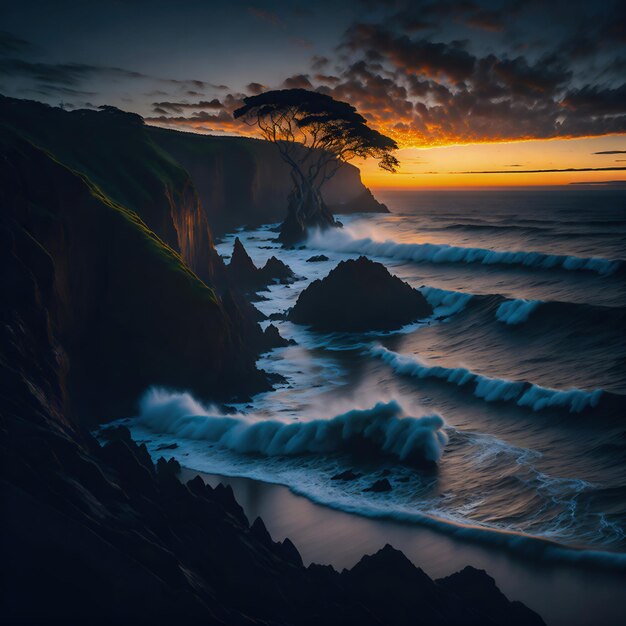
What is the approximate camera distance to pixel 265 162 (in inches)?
4906

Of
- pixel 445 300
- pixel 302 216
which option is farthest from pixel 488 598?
pixel 302 216

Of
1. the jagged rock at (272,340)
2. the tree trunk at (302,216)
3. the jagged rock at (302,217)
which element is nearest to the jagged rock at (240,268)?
the jagged rock at (272,340)

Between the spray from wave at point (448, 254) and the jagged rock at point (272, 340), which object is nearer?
the jagged rock at point (272, 340)

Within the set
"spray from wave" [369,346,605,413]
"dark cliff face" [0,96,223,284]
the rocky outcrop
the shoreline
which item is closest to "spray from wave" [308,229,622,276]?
the rocky outcrop

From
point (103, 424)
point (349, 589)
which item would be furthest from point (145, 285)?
point (349, 589)

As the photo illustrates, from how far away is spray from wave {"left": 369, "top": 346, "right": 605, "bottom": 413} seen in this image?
76.8 ft

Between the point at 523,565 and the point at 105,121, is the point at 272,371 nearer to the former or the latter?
the point at 523,565

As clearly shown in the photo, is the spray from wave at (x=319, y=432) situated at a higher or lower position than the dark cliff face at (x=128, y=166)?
lower

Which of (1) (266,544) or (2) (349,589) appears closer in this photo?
(2) (349,589)

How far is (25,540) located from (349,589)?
5281mm

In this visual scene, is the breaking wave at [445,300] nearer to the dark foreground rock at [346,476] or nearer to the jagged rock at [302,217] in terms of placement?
the dark foreground rock at [346,476]

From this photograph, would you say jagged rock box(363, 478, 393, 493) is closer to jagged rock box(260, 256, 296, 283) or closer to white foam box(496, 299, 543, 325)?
white foam box(496, 299, 543, 325)

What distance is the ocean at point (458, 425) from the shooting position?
15984mm

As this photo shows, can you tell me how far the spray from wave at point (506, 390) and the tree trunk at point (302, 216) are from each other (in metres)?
57.1
